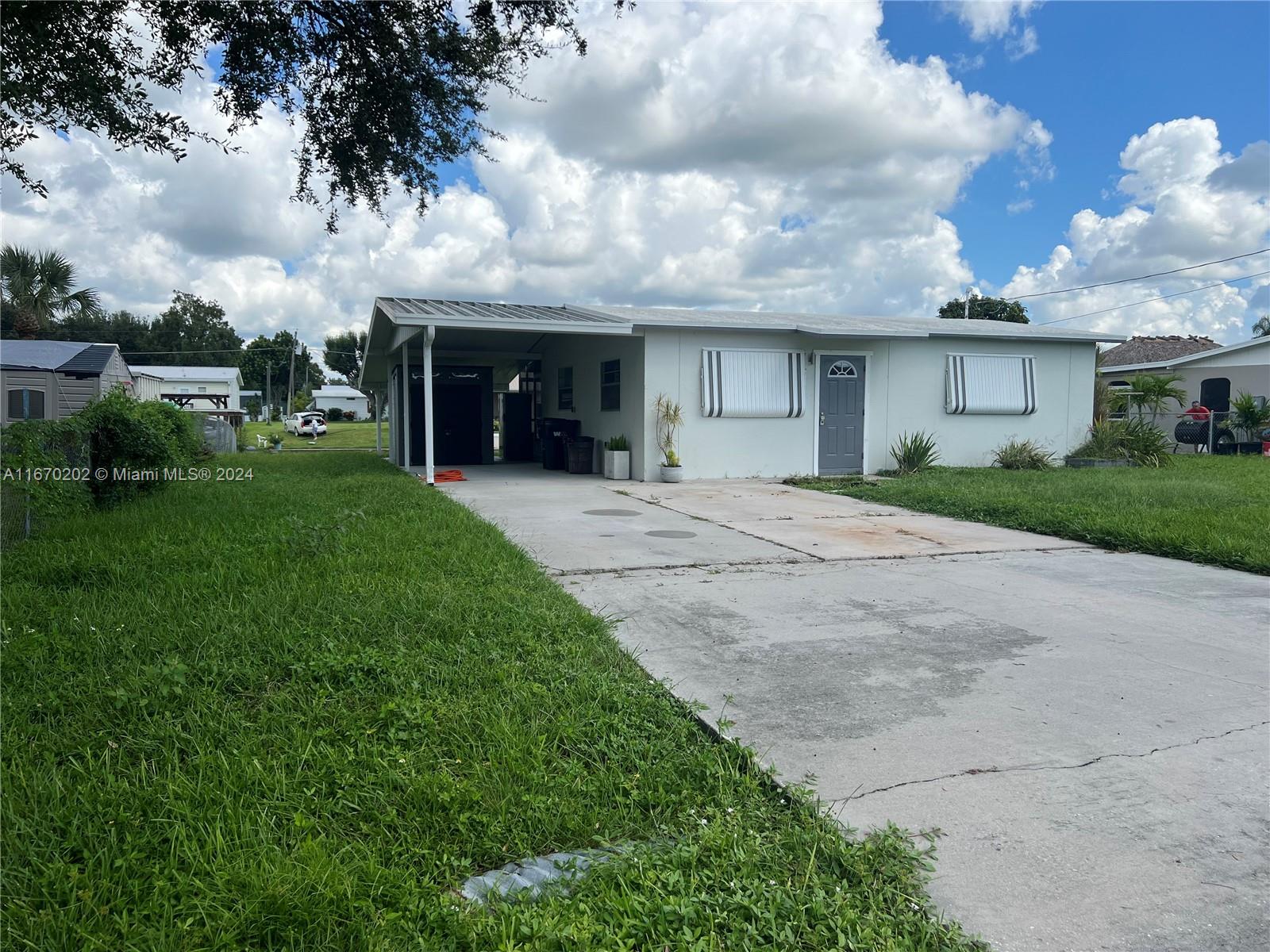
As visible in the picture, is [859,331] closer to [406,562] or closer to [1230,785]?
[406,562]

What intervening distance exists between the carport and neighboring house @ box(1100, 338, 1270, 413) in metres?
17.8

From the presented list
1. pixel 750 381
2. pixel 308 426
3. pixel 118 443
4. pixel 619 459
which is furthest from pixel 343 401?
pixel 118 443

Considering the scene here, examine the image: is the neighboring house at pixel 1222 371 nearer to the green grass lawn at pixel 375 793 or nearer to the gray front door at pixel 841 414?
the gray front door at pixel 841 414

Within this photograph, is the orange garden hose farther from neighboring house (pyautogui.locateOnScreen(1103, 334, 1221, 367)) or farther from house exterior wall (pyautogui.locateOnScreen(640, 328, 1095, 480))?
neighboring house (pyautogui.locateOnScreen(1103, 334, 1221, 367))

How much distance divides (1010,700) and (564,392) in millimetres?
16191

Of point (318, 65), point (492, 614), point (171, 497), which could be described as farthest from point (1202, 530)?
point (171, 497)

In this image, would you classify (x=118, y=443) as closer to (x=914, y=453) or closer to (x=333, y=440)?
(x=914, y=453)

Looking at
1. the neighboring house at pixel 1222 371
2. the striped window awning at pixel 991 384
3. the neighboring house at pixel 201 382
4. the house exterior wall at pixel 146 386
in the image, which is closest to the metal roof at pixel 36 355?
the house exterior wall at pixel 146 386

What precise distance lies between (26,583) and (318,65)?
4.56m

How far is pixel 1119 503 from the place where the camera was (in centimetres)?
1049

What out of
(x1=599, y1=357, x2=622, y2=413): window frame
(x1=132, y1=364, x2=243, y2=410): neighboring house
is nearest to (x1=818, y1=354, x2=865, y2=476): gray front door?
(x1=599, y1=357, x2=622, y2=413): window frame

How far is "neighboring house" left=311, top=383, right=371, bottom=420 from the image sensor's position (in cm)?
6969

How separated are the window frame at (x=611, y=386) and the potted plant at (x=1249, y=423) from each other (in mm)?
17612

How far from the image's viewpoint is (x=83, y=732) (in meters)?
3.29
